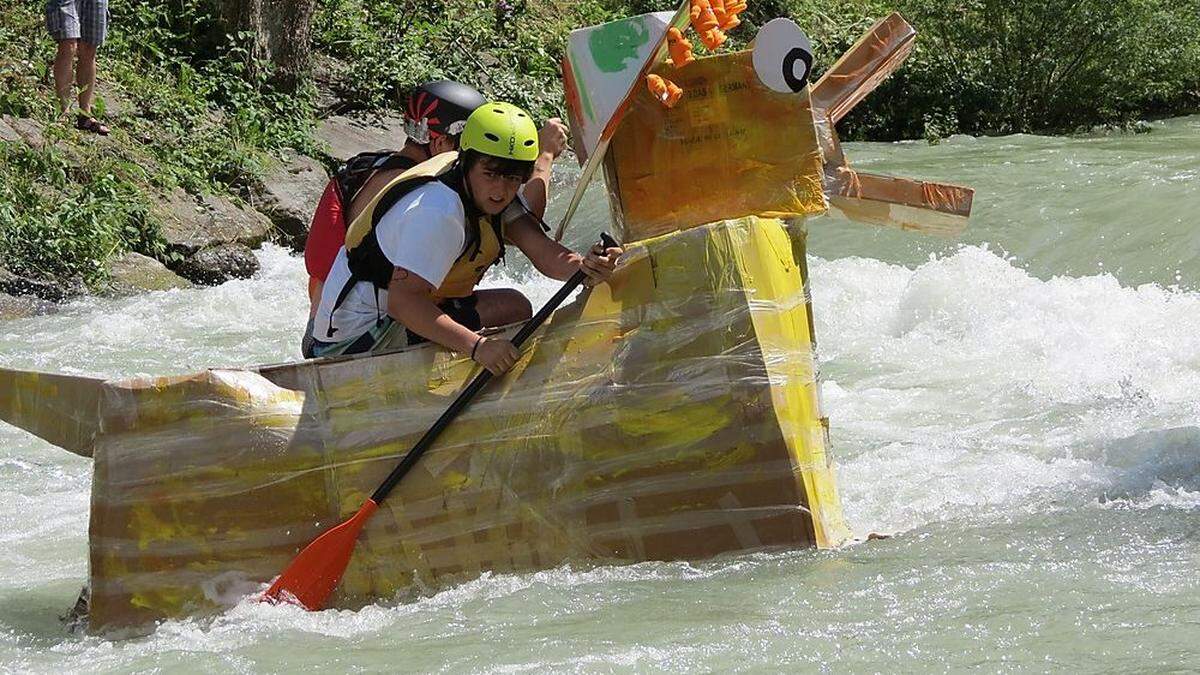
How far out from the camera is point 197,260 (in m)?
11.6

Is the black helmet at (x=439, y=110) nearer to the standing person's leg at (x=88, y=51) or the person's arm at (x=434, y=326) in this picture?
the person's arm at (x=434, y=326)

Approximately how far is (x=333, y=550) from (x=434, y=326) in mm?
687

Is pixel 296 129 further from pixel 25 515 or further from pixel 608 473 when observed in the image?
pixel 608 473

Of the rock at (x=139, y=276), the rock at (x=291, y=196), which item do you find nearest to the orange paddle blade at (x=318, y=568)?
the rock at (x=139, y=276)

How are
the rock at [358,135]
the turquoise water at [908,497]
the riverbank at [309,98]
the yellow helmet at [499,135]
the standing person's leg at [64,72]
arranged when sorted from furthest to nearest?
1. the rock at [358,135]
2. the standing person's leg at [64,72]
3. the riverbank at [309,98]
4. the yellow helmet at [499,135]
5. the turquoise water at [908,497]

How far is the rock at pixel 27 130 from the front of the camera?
38.2 ft

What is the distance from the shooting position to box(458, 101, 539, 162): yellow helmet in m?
4.67

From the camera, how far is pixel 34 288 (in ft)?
34.5

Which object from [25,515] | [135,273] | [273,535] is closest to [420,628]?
[273,535]

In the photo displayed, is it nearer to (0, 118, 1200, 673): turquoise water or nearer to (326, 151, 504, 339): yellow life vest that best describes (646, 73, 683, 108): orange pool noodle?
(326, 151, 504, 339): yellow life vest

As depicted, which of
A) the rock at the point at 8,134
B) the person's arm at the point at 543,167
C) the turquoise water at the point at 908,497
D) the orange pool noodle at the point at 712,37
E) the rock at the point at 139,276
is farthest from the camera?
the rock at the point at 8,134

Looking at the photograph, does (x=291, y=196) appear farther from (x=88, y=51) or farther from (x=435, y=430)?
(x=435, y=430)

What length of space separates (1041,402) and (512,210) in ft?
11.2

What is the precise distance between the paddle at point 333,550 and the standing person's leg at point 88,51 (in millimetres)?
8180
